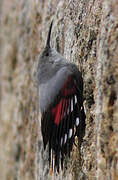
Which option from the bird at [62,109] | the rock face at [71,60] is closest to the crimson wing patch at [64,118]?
the bird at [62,109]

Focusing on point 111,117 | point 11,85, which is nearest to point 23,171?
point 11,85

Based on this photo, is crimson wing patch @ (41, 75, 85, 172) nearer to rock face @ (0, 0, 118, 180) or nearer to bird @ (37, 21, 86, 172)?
bird @ (37, 21, 86, 172)

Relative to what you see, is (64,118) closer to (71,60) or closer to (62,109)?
(62,109)

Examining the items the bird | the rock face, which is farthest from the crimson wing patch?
the rock face

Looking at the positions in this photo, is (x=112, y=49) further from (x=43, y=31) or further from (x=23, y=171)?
(x=23, y=171)

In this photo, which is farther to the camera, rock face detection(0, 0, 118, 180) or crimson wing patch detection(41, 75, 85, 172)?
crimson wing patch detection(41, 75, 85, 172)

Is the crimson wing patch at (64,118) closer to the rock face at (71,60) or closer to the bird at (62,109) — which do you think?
the bird at (62,109)

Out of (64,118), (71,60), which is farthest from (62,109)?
(71,60)
